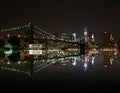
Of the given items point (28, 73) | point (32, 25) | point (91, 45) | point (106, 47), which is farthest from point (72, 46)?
point (28, 73)

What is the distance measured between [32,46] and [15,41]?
236cm

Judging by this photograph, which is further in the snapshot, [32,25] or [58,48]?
[58,48]

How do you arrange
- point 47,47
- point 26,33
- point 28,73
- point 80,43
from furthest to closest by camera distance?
point 80,43 < point 47,47 < point 26,33 < point 28,73

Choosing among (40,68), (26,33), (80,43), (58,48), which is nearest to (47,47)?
(58,48)

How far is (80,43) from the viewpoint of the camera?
2857 inches

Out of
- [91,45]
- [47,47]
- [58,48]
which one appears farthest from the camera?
[91,45]

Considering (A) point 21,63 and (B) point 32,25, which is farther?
(B) point 32,25

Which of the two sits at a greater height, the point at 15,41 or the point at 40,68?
the point at 15,41

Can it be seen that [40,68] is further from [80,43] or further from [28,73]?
[80,43]

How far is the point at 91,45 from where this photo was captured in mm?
92062

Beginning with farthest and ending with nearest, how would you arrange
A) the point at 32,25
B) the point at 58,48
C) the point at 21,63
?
the point at 58,48, the point at 32,25, the point at 21,63

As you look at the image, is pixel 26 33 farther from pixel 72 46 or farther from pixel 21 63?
pixel 72 46

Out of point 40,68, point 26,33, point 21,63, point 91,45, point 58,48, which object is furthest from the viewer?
point 91,45

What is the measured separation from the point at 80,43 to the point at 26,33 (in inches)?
1638
